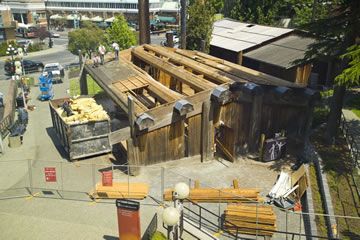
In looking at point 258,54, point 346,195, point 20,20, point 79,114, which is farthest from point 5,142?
point 20,20

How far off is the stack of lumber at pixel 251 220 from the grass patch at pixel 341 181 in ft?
8.15

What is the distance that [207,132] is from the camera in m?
19.3

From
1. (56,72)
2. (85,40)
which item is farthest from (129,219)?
(85,40)

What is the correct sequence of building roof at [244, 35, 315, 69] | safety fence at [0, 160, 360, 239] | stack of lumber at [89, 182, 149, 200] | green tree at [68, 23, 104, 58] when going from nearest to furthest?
safety fence at [0, 160, 360, 239]
stack of lumber at [89, 182, 149, 200]
building roof at [244, 35, 315, 69]
green tree at [68, 23, 104, 58]

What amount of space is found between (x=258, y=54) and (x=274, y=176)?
17.6 metres

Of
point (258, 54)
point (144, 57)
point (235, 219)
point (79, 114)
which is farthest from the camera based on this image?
point (258, 54)

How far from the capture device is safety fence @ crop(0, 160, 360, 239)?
13.9m

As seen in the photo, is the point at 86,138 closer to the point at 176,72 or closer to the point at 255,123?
the point at 176,72

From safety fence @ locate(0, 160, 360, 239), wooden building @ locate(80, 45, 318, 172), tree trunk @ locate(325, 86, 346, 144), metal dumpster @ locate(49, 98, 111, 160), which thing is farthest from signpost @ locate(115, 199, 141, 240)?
tree trunk @ locate(325, 86, 346, 144)

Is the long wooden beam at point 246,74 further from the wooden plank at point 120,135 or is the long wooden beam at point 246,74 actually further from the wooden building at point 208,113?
the wooden plank at point 120,135

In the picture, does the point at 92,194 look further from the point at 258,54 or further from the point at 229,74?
the point at 258,54

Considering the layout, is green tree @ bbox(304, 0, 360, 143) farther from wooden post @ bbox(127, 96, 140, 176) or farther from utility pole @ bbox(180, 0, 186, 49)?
utility pole @ bbox(180, 0, 186, 49)

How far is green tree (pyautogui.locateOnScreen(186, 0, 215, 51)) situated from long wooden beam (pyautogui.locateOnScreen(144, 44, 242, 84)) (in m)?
9.64

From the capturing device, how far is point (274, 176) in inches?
Result: 720
